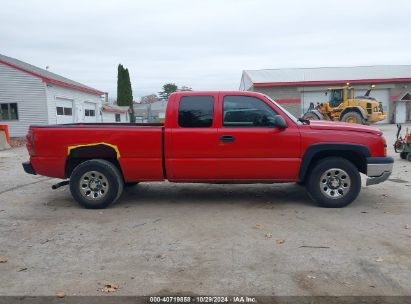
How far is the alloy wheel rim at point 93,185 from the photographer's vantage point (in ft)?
20.6

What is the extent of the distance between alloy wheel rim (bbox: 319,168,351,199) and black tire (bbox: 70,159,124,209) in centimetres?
329

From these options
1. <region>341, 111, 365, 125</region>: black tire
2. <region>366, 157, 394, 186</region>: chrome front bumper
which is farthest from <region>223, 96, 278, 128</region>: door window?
<region>341, 111, 365, 125</region>: black tire

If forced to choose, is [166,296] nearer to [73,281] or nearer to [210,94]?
[73,281]

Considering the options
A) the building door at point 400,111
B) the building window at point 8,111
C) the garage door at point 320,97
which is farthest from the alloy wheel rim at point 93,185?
the building door at point 400,111

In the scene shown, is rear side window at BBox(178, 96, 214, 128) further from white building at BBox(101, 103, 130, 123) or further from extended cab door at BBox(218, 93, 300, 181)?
white building at BBox(101, 103, 130, 123)

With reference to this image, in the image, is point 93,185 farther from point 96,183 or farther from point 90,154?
point 90,154

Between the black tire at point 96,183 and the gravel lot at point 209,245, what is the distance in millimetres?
212

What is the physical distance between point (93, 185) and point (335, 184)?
12.9 feet

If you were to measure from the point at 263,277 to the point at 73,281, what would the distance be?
183cm

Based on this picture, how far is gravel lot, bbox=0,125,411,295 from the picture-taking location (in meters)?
3.60

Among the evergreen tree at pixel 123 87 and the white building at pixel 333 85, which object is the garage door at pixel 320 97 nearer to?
the white building at pixel 333 85

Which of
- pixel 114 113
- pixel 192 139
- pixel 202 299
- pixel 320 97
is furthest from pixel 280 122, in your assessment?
pixel 114 113

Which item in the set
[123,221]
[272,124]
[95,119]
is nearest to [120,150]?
[123,221]

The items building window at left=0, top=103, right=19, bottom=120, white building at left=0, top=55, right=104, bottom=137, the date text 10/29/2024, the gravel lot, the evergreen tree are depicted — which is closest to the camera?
the date text 10/29/2024
